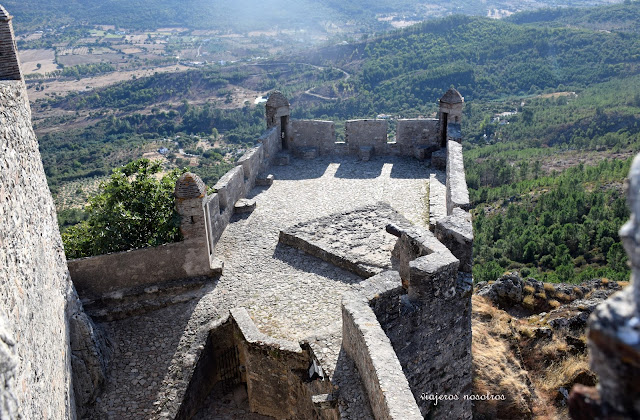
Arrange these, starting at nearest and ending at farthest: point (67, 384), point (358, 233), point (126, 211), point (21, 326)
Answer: point (21, 326)
point (67, 384)
point (126, 211)
point (358, 233)

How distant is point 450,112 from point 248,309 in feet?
26.8

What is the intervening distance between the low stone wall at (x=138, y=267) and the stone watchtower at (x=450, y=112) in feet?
24.1

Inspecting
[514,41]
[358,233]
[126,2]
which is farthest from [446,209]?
[126,2]

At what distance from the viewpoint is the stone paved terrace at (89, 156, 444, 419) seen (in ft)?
27.8

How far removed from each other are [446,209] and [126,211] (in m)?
6.02

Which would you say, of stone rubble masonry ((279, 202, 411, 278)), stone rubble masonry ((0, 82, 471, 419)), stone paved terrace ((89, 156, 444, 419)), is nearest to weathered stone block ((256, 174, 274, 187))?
stone paved terrace ((89, 156, 444, 419))

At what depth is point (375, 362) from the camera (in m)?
6.42

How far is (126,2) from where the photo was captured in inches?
6393

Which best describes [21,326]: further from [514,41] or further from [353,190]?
[514,41]

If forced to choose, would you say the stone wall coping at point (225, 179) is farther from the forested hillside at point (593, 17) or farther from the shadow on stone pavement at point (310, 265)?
the forested hillside at point (593, 17)

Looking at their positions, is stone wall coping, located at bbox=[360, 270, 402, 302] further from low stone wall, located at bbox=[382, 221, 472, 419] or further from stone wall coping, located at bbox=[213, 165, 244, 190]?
stone wall coping, located at bbox=[213, 165, 244, 190]

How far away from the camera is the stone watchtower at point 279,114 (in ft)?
52.0

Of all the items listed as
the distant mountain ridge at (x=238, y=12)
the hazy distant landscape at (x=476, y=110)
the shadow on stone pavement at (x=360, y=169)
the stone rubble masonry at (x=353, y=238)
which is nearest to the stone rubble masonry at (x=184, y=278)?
the stone rubble masonry at (x=353, y=238)

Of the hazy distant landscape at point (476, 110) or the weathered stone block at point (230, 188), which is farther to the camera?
the hazy distant landscape at point (476, 110)
